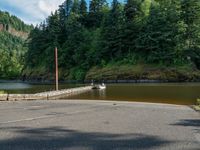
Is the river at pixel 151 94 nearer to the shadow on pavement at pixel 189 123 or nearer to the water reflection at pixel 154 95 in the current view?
the water reflection at pixel 154 95

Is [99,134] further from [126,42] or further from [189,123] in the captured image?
[126,42]

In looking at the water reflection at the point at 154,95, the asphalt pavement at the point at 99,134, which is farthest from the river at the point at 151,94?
the asphalt pavement at the point at 99,134

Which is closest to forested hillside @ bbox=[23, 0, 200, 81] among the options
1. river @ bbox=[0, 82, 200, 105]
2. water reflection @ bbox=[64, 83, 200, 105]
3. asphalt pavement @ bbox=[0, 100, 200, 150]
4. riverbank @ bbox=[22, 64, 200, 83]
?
riverbank @ bbox=[22, 64, 200, 83]

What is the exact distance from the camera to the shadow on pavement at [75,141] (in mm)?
7949

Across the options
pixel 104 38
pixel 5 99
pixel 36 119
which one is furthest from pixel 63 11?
pixel 36 119

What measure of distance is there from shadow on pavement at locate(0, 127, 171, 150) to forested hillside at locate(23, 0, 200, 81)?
66.8m

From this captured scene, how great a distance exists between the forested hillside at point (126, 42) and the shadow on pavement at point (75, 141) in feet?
219

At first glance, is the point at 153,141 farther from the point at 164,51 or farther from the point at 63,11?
the point at 63,11

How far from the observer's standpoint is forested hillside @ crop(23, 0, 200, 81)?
77188 millimetres

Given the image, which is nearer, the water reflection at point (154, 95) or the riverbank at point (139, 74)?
the water reflection at point (154, 95)

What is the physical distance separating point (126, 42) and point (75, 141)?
257 feet

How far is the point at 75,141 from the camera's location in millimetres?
8562

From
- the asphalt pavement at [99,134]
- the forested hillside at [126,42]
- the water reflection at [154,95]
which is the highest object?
the forested hillside at [126,42]

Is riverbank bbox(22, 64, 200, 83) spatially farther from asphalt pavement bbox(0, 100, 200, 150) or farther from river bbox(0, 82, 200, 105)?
asphalt pavement bbox(0, 100, 200, 150)
